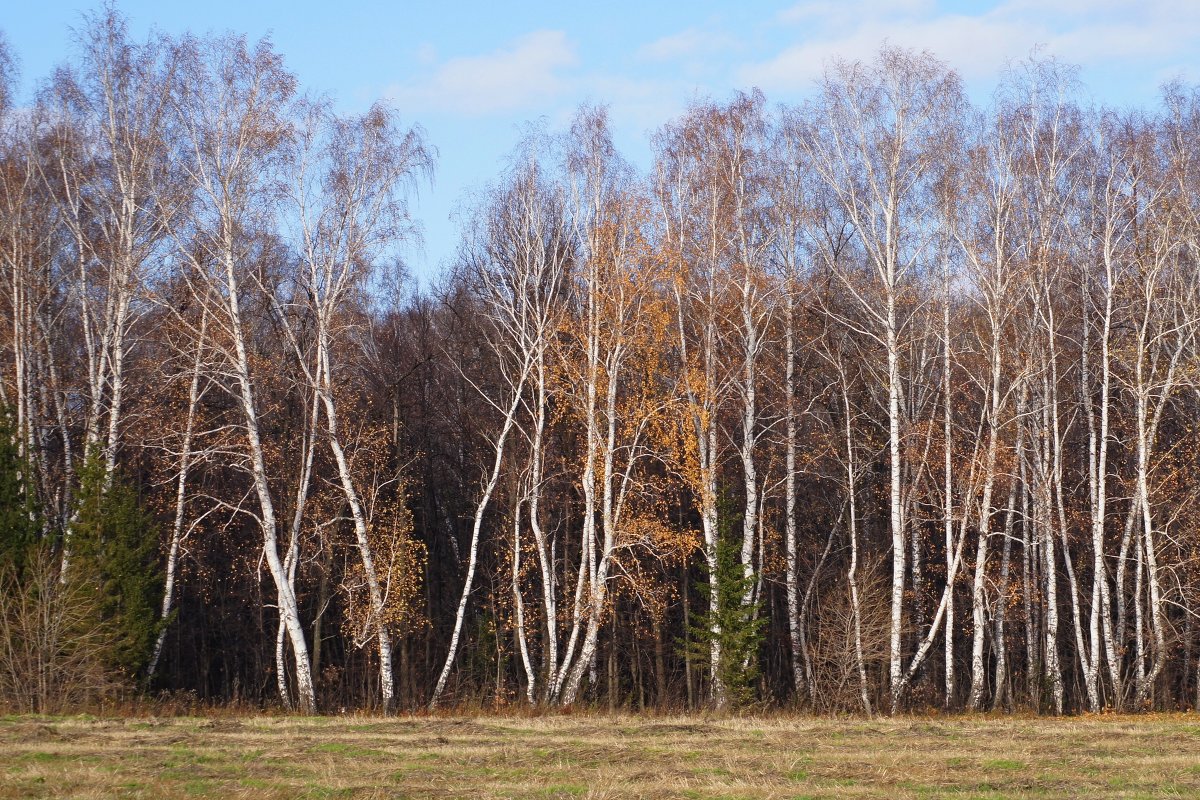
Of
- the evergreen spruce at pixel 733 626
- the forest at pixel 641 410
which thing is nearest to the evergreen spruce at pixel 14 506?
the forest at pixel 641 410

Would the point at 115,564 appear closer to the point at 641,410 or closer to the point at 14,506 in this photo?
the point at 14,506

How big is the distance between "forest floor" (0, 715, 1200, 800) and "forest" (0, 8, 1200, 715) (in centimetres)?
519

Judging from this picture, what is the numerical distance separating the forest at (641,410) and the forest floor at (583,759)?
519cm

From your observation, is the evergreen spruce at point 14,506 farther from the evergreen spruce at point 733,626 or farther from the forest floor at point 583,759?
the evergreen spruce at point 733,626

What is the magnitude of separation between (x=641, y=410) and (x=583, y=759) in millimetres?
12206

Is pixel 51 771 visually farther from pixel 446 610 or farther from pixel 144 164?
pixel 446 610

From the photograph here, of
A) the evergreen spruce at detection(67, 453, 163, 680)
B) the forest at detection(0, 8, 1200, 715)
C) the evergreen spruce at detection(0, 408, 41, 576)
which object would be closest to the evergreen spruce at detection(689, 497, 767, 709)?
the forest at detection(0, 8, 1200, 715)

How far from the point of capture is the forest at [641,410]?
2331 centimetres

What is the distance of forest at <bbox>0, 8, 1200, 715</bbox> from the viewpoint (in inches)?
918

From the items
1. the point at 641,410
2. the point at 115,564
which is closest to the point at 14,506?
the point at 115,564

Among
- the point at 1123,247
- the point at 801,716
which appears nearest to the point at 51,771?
the point at 801,716

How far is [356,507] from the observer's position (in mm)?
22859

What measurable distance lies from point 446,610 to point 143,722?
1690cm

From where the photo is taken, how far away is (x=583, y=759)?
537 inches
